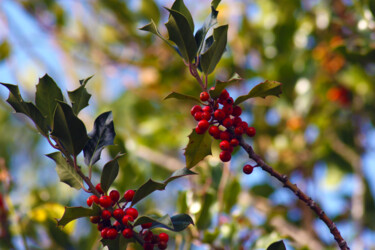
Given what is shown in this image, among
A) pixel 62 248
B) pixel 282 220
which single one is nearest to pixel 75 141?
pixel 62 248

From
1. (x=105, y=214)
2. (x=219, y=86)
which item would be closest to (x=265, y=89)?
(x=219, y=86)

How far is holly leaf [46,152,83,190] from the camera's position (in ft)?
3.30

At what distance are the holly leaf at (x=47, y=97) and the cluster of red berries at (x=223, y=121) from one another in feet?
1.08

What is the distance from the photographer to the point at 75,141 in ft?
3.28

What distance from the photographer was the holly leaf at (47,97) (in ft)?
3.34

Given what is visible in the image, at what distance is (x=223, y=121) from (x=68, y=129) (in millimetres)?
350

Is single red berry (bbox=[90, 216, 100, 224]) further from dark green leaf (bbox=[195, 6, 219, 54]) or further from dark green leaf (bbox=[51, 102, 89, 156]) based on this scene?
dark green leaf (bbox=[195, 6, 219, 54])

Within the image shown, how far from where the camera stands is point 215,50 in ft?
3.44

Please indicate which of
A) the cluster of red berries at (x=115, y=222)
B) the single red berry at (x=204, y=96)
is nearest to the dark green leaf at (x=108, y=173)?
the cluster of red berries at (x=115, y=222)

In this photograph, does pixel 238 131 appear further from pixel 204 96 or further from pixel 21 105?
pixel 21 105

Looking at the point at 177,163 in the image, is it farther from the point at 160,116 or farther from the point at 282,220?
the point at 282,220

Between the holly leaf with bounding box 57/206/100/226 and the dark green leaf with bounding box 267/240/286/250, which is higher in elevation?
the holly leaf with bounding box 57/206/100/226

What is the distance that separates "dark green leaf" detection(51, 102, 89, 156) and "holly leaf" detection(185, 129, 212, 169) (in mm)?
244

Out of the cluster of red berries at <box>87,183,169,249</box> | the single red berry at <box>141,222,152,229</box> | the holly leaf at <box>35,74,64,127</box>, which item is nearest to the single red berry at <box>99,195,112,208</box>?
the cluster of red berries at <box>87,183,169,249</box>
